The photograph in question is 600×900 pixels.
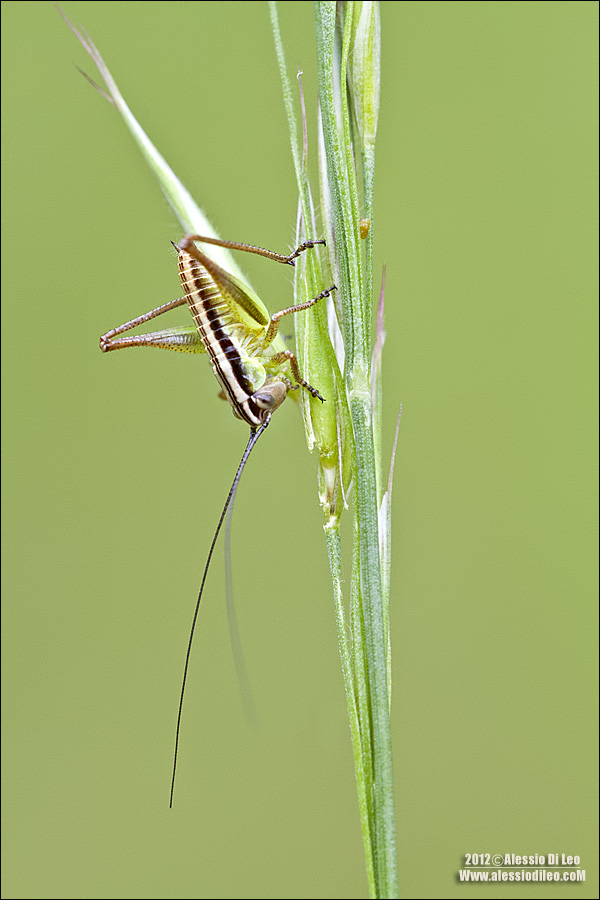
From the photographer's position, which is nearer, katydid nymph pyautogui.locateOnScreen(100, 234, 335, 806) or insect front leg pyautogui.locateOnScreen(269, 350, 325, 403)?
insect front leg pyautogui.locateOnScreen(269, 350, 325, 403)

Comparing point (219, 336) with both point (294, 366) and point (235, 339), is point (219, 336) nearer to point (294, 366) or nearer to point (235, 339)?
point (235, 339)

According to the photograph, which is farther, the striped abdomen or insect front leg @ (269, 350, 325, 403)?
the striped abdomen

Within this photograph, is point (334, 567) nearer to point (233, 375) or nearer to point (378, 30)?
point (233, 375)

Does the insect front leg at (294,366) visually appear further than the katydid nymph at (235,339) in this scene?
No

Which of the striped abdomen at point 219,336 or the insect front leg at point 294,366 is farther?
the striped abdomen at point 219,336

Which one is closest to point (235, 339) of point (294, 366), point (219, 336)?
point (219, 336)
